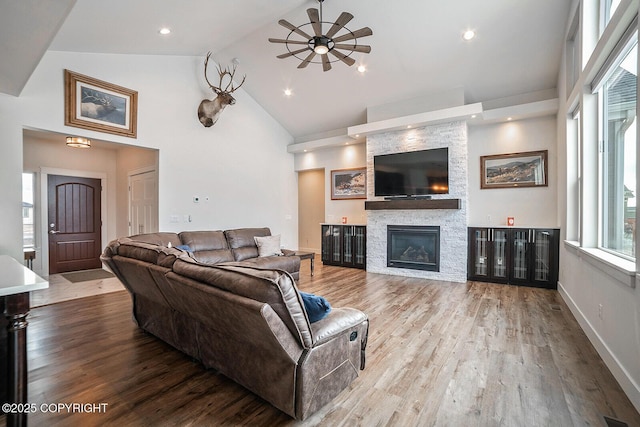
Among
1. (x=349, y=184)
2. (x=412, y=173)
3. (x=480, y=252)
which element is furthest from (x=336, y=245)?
(x=480, y=252)

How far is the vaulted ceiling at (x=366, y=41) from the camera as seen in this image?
3697 millimetres

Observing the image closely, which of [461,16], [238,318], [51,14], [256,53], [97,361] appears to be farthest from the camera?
[256,53]

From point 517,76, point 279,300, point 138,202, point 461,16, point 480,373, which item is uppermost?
point 461,16

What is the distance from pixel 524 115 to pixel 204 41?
5508 millimetres

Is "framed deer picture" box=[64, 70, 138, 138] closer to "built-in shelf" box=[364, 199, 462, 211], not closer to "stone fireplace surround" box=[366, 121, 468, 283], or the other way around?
"stone fireplace surround" box=[366, 121, 468, 283]

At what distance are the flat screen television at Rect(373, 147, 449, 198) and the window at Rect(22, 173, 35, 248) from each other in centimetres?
678

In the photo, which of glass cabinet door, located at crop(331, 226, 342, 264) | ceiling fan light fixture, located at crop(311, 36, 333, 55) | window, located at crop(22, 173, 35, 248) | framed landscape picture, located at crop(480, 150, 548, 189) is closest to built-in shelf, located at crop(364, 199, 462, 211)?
framed landscape picture, located at crop(480, 150, 548, 189)

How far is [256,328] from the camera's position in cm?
166

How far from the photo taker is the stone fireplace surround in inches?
210

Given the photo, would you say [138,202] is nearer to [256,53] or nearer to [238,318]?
[256,53]

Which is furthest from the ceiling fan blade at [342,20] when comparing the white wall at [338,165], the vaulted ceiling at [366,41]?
the white wall at [338,165]

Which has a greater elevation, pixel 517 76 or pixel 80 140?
pixel 517 76

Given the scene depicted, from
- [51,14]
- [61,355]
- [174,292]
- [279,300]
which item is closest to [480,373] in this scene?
[279,300]

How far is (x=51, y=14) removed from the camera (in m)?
2.13
